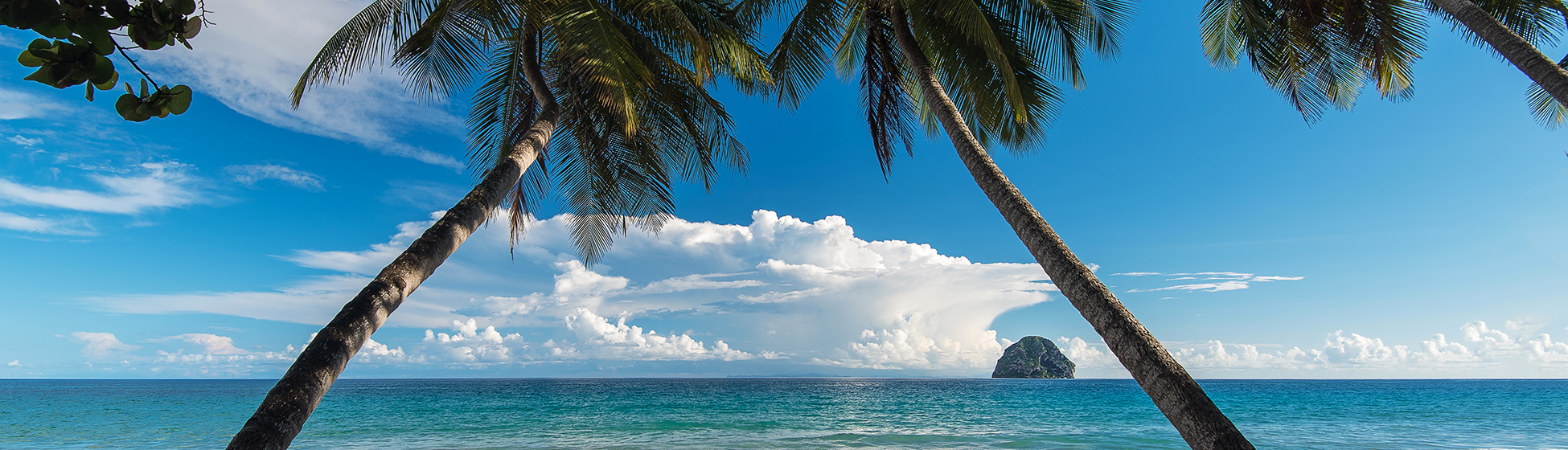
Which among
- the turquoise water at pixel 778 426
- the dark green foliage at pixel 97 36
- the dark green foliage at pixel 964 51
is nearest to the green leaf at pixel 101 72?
the dark green foliage at pixel 97 36

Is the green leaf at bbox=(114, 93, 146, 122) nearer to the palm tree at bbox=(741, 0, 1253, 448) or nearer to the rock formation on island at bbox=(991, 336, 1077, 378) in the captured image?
the palm tree at bbox=(741, 0, 1253, 448)

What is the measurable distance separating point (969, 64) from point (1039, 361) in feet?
316

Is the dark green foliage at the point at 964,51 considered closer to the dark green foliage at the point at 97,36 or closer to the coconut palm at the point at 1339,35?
the coconut palm at the point at 1339,35

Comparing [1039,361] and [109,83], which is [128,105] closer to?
[109,83]

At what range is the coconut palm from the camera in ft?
22.4

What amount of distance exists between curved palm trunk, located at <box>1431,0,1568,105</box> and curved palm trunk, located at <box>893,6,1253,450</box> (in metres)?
5.62

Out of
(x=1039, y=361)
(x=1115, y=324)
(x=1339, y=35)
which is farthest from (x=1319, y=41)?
(x=1039, y=361)

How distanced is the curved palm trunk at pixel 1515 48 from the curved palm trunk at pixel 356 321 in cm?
951

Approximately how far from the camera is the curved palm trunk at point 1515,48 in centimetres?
571

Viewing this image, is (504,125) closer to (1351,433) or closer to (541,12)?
(541,12)

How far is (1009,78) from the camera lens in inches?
228

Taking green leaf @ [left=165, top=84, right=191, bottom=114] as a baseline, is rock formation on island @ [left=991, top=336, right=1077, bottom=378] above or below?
below

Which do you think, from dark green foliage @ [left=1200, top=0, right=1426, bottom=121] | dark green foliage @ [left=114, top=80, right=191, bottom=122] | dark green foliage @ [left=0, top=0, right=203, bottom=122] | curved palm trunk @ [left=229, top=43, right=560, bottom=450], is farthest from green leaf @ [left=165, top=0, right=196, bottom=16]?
dark green foliage @ [left=1200, top=0, right=1426, bottom=121]

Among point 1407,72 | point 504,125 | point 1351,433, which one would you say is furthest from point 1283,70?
point 1351,433
